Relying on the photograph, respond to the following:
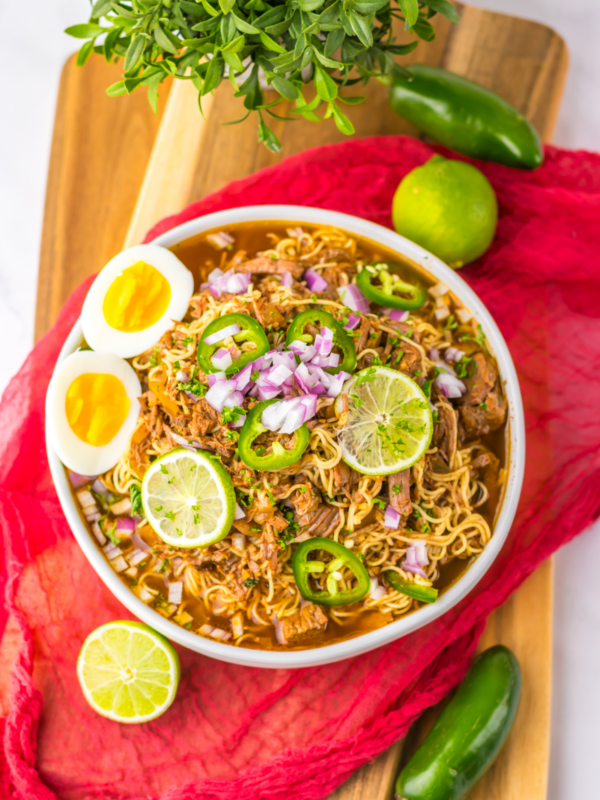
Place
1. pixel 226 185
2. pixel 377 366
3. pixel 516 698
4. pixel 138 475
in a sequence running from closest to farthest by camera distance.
A: pixel 377 366, pixel 138 475, pixel 516 698, pixel 226 185

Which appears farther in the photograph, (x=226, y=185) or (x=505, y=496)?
(x=226, y=185)

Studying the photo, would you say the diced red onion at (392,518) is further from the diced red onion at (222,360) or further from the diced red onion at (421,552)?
the diced red onion at (222,360)

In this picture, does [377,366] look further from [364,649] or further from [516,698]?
[516,698]

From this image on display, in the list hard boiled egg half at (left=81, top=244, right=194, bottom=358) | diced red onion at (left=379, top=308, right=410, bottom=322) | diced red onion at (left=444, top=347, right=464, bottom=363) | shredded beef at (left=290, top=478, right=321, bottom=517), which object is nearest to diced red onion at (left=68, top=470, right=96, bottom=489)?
hard boiled egg half at (left=81, top=244, right=194, bottom=358)

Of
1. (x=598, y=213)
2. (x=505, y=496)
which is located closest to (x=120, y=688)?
(x=505, y=496)

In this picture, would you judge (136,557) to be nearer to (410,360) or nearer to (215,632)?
(215,632)

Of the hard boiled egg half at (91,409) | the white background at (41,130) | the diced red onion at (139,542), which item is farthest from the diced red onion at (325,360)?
the white background at (41,130)
